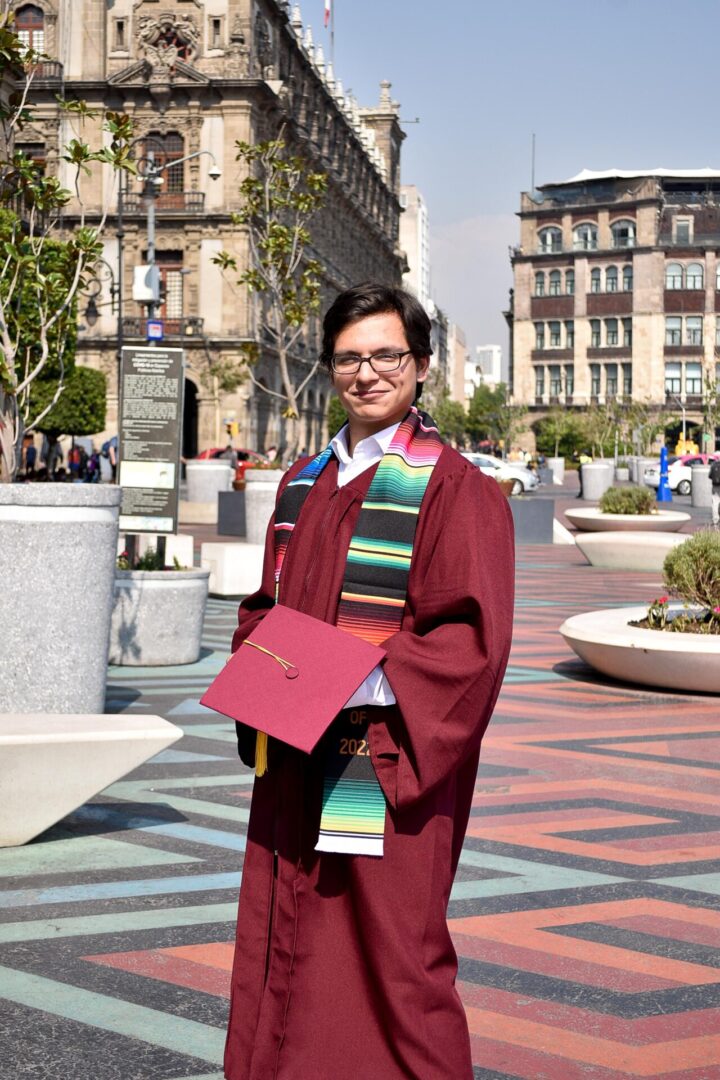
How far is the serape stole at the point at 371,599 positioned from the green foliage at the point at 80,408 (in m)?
41.8

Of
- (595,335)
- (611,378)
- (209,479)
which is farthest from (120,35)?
(611,378)

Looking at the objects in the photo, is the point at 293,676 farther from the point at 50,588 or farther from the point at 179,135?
the point at 179,135

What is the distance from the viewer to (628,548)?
1861 cm

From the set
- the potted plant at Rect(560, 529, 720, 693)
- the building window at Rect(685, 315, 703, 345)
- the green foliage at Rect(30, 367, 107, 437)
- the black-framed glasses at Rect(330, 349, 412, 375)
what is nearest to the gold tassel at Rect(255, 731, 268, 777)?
the black-framed glasses at Rect(330, 349, 412, 375)

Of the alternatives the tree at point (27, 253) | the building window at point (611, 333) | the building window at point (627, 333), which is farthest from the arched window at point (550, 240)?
the tree at point (27, 253)

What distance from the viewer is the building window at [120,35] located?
5466 cm

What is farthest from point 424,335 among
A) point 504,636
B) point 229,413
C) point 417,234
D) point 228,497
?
point 417,234

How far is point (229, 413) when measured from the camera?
54656 mm

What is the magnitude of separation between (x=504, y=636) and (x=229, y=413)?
172 ft

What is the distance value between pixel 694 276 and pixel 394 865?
101771mm

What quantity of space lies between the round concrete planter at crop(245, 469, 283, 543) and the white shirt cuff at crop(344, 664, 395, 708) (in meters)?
14.8

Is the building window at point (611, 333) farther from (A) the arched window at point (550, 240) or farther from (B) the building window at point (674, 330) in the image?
(A) the arched window at point (550, 240)

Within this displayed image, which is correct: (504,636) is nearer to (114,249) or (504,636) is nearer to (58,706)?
(58,706)

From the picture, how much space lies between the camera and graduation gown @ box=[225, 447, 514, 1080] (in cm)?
268
